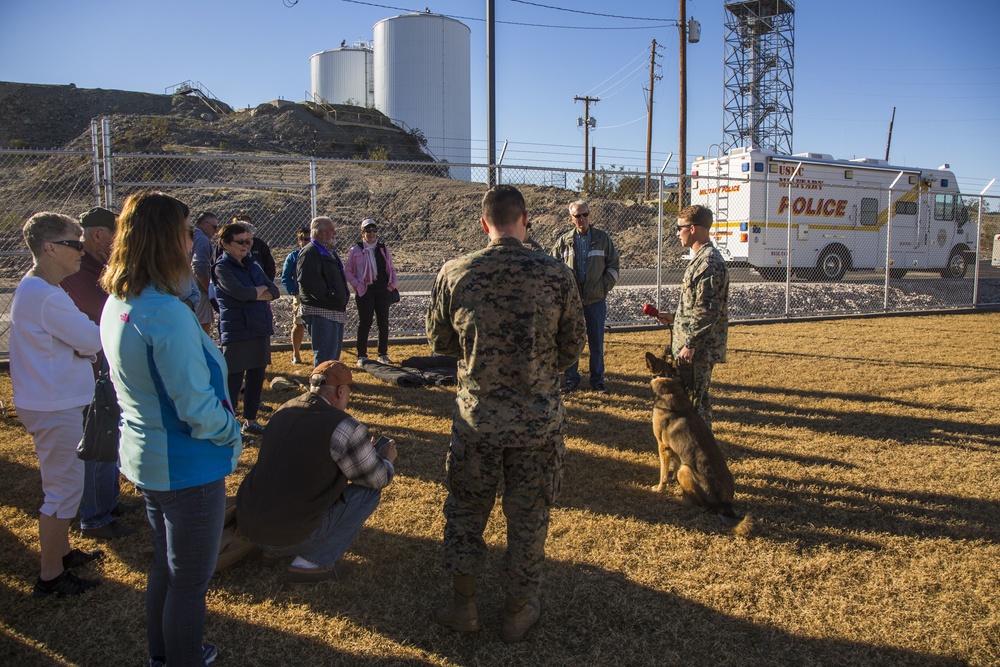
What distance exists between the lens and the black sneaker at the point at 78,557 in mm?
3293

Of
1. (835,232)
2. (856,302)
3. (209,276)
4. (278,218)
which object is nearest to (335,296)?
(209,276)

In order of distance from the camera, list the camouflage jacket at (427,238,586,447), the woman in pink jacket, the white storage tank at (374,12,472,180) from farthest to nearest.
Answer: the white storage tank at (374,12,472,180)
the woman in pink jacket
the camouflage jacket at (427,238,586,447)

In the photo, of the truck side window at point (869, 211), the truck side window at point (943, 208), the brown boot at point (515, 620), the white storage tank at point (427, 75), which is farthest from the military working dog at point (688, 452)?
the white storage tank at point (427, 75)

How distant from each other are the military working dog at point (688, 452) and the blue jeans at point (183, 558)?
282cm

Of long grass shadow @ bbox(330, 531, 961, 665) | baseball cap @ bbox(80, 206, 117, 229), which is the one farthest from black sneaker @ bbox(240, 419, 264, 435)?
long grass shadow @ bbox(330, 531, 961, 665)

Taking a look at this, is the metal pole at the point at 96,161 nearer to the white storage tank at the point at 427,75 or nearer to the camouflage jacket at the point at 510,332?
the camouflage jacket at the point at 510,332

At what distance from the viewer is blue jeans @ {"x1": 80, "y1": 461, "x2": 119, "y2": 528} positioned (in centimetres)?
370

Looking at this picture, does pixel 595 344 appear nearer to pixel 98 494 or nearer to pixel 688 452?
pixel 688 452

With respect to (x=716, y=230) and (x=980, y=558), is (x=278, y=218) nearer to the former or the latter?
(x=716, y=230)

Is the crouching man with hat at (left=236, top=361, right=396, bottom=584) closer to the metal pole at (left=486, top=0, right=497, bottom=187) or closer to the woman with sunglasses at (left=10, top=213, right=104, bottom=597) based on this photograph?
the woman with sunglasses at (left=10, top=213, right=104, bottom=597)

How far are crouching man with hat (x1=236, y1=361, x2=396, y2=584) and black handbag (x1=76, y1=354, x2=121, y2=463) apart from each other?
24.3 inches

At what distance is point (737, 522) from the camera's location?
12.6 ft

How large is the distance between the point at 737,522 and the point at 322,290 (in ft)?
13.6

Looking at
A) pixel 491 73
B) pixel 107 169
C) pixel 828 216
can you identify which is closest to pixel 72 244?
pixel 107 169
